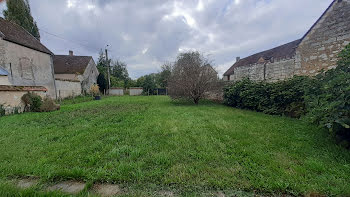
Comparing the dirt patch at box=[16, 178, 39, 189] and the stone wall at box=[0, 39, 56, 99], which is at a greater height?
the stone wall at box=[0, 39, 56, 99]

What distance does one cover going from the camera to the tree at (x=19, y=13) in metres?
14.4

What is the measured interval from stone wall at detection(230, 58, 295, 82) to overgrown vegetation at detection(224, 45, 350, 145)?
3.31 ft

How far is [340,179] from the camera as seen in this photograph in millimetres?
1649

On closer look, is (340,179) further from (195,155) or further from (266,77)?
(266,77)

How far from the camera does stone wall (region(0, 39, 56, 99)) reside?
9.15 m

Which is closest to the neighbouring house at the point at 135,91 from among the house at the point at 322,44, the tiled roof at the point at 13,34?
the tiled roof at the point at 13,34

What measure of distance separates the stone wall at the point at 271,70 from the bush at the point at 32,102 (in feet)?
40.6

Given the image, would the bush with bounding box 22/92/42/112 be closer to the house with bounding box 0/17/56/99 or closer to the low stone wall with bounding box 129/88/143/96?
the house with bounding box 0/17/56/99

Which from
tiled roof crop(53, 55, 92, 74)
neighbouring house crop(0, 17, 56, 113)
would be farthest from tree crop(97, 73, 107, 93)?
neighbouring house crop(0, 17, 56, 113)

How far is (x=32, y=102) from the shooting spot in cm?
714

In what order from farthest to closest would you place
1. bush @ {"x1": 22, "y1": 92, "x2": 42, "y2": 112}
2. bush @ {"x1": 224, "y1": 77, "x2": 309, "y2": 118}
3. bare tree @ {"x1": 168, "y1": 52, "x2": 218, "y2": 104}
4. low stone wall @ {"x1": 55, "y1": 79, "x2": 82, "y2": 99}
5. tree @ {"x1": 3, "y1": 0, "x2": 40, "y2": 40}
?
tree @ {"x1": 3, "y1": 0, "x2": 40, "y2": 40}, low stone wall @ {"x1": 55, "y1": 79, "x2": 82, "y2": 99}, bare tree @ {"x1": 168, "y1": 52, "x2": 218, "y2": 104}, bush @ {"x1": 22, "y1": 92, "x2": 42, "y2": 112}, bush @ {"x1": 224, "y1": 77, "x2": 309, "y2": 118}

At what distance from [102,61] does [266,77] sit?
3381 cm

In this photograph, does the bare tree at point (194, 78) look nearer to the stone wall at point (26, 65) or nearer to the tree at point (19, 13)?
the stone wall at point (26, 65)

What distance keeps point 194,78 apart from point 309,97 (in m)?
5.69
